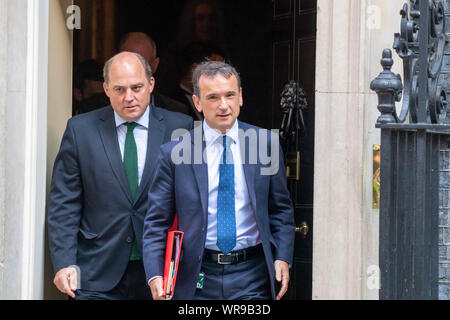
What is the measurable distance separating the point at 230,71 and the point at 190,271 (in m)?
1.10

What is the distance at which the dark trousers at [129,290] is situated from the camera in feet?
15.9

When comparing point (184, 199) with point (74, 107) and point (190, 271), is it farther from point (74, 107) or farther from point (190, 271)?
point (74, 107)

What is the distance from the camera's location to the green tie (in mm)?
4867

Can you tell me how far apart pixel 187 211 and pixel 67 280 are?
970mm

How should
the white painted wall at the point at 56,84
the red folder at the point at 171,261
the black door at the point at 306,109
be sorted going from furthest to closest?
the black door at the point at 306,109, the white painted wall at the point at 56,84, the red folder at the point at 171,261

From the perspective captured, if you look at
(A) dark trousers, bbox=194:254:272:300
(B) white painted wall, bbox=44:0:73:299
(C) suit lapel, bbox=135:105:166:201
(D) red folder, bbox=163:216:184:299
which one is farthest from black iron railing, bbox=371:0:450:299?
(B) white painted wall, bbox=44:0:73:299

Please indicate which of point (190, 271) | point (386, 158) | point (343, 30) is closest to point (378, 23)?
point (343, 30)

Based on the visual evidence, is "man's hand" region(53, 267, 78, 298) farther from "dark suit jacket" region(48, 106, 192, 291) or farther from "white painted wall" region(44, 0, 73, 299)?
"white painted wall" region(44, 0, 73, 299)

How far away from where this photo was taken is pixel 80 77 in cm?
725

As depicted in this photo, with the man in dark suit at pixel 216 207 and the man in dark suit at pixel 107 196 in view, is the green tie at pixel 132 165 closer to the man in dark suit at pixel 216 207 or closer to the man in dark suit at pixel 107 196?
the man in dark suit at pixel 107 196

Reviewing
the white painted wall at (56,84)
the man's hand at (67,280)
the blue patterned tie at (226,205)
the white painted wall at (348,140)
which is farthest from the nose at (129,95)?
the white painted wall at (348,140)

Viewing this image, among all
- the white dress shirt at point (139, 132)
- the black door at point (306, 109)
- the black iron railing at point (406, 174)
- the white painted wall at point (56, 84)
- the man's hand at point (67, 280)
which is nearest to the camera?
the black iron railing at point (406, 174)

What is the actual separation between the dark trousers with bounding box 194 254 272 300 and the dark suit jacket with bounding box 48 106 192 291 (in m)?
0.65

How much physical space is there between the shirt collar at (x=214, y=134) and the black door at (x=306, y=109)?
1.50 meters
